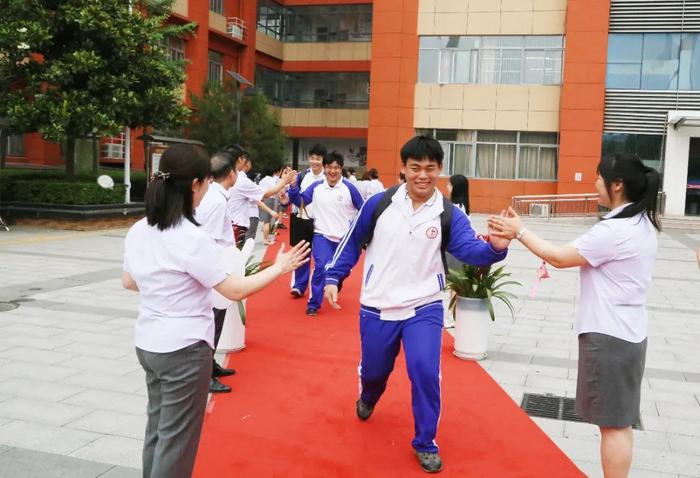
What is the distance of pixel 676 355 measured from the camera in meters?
6.54

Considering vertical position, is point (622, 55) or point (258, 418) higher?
point (622, 55)

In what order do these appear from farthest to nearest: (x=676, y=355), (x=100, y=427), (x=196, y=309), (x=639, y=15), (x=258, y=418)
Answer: (x=639, y=15) → (x=676, y=355) → (x=258, y=418) → (x=100, y=427) → (x=196, y=309)

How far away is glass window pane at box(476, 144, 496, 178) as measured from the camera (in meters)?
27.9

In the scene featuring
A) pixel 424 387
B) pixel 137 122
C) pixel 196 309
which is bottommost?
pixel 424 387

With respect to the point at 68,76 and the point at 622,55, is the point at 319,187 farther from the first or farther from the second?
the point at 622,55

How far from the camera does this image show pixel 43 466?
12.0 feet

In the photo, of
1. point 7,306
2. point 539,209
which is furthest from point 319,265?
point 539,209

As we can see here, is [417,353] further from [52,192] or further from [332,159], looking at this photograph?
[52,192]

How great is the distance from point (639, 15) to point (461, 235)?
1004 inches

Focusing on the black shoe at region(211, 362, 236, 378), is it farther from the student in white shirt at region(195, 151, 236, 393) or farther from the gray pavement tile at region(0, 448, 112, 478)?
the gray pavement tile at region(0, 448, 112, 478)

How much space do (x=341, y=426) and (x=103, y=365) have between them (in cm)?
224

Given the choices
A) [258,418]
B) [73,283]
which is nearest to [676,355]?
[258,418]

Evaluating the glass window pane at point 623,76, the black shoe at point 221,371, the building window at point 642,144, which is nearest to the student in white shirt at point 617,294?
the black shoe at point 221,371

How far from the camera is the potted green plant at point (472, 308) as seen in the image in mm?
6168
